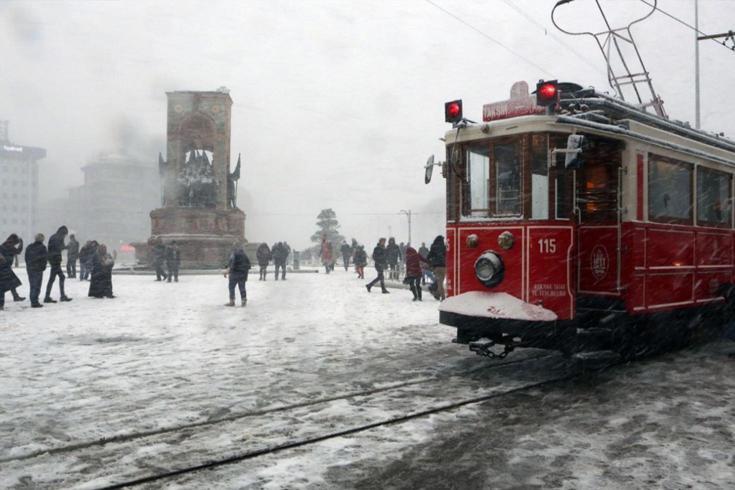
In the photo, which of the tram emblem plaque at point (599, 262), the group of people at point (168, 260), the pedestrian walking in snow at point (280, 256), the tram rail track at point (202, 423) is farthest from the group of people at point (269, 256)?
the tram emblem plaque at point (599, 262)

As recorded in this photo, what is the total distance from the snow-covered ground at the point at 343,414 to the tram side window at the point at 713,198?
202 centimetres

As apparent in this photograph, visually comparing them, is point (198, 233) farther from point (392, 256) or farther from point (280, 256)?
point (392, 256)

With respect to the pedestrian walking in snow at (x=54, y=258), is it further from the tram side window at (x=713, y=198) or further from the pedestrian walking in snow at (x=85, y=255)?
the tram side window at (x=713, y=198)

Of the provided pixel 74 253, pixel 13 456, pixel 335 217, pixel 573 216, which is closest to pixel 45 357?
pixel 13 456

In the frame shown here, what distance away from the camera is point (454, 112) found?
813cm

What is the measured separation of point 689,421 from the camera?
553cm

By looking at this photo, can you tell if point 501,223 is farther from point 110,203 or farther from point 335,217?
point 110,203

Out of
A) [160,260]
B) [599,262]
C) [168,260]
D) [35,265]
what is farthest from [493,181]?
[160,260]

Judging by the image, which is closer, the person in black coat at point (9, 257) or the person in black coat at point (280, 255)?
the person in black coat at point (9, 257)

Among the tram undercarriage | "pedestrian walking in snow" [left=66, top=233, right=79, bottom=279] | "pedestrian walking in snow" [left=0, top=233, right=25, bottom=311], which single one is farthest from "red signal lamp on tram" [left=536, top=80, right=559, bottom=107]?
"pedestrian walking in snow" [left=66, top=233, right=79, bottom=279]

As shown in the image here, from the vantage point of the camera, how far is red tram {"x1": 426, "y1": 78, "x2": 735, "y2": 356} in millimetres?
7203

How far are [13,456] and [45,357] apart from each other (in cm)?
433

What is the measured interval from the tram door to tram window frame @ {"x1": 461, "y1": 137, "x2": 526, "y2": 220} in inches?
29.9

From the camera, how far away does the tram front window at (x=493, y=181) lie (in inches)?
296
